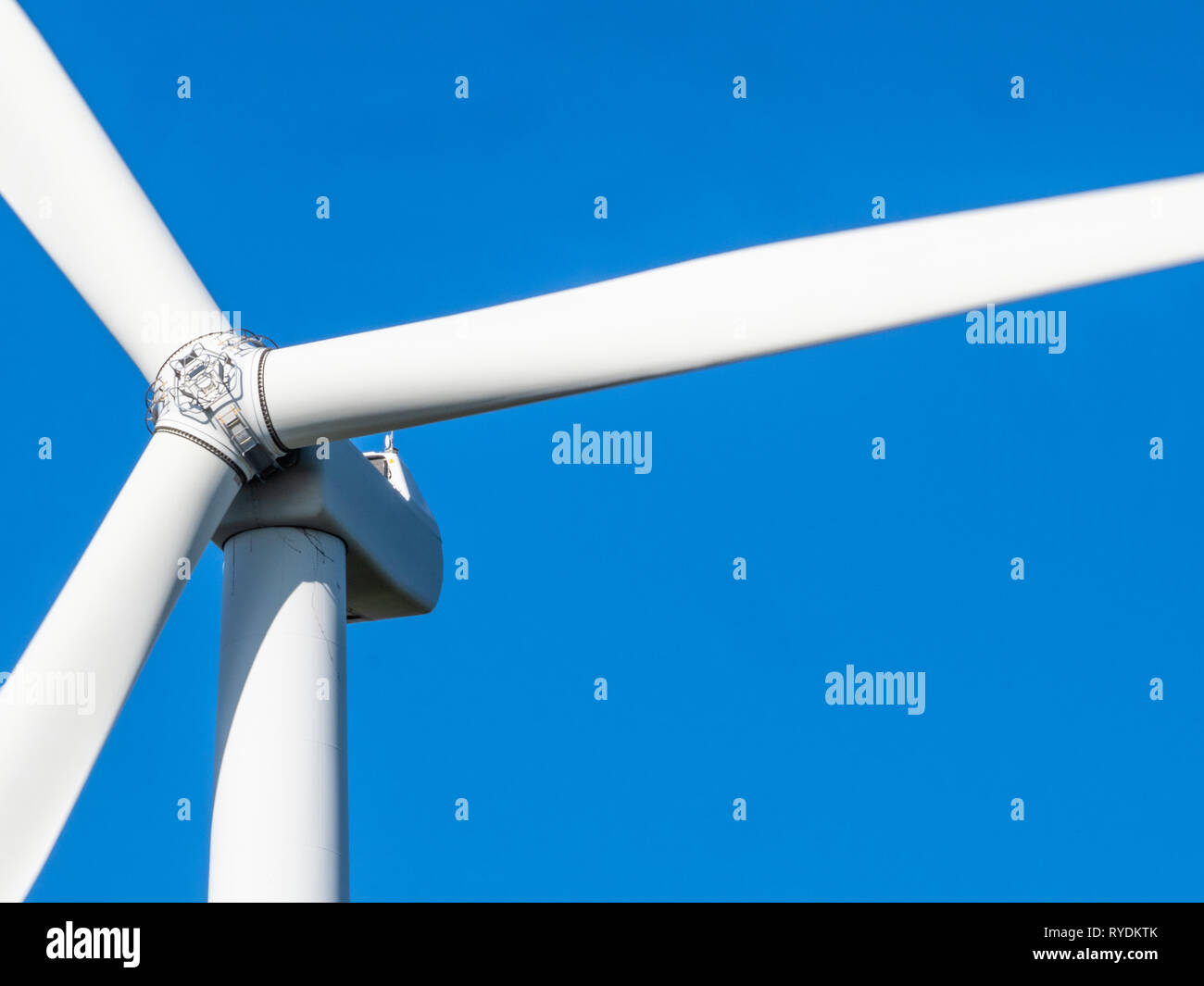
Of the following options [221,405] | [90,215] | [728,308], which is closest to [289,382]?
[221,405]

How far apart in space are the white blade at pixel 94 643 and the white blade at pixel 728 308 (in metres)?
0.90

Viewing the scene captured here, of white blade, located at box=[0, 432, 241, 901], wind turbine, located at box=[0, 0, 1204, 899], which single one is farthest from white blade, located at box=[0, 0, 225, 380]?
white blade, located at box=[0, 432, 241, 901]

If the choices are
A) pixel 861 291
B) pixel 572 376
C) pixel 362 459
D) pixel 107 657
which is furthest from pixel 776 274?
pixel 107 657

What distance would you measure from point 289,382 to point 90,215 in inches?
89.2

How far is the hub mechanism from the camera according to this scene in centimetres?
1287

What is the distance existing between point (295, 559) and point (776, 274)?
4157 millimetres

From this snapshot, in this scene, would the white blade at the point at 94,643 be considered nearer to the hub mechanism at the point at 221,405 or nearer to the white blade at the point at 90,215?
the hub mechanism at the point at 221,405

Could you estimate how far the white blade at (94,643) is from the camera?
11195 mm

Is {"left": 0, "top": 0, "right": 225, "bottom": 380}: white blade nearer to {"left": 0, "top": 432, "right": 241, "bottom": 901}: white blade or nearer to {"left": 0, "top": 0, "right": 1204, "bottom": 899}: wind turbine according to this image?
{"left": 0, "top": 0, "right": 1204, "bottom": 899}: wind turbine

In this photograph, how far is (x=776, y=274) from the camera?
38.8ft

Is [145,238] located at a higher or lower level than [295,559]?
higher

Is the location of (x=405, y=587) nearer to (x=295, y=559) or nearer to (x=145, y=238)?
(x=295, y=559)

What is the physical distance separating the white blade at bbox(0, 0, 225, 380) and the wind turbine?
2 cm

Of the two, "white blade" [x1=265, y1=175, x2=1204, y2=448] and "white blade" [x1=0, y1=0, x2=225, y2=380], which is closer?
"white blade" [x1=265, y1=175, x2=1204, y2=448]
